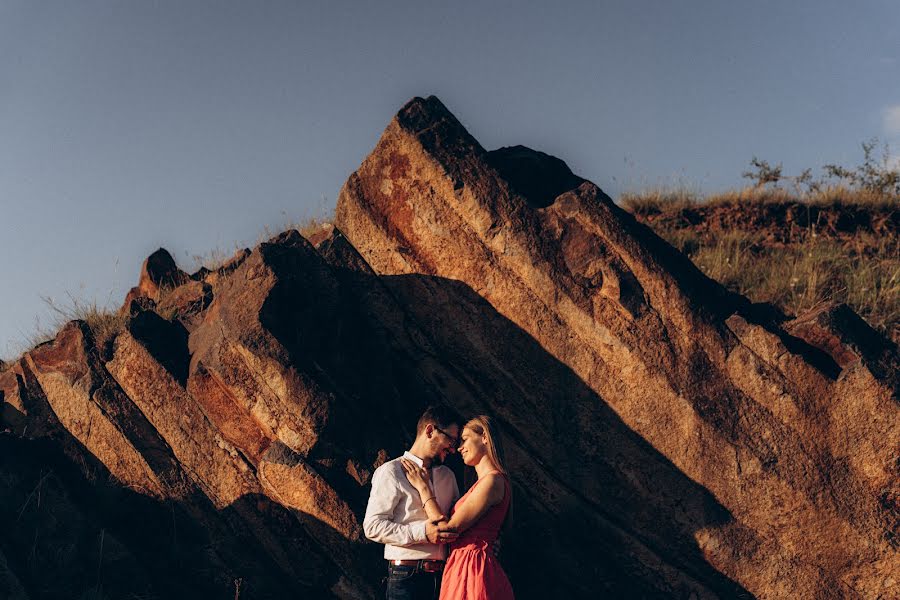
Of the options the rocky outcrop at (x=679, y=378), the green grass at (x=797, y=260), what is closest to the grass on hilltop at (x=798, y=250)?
the green grass at (x=797, y=260)

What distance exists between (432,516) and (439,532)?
4.3 inches

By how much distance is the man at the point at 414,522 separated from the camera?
17.0 feet

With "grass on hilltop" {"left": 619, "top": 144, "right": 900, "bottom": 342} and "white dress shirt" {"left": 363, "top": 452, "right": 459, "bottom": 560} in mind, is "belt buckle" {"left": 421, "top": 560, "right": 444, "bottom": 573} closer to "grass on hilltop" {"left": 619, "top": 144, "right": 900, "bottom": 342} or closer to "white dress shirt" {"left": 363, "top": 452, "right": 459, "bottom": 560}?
"white dress shirt" {"left": 363, "top": 452, "right": 459, "bottom": 560}

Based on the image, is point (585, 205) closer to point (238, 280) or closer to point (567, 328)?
point (567, 328)

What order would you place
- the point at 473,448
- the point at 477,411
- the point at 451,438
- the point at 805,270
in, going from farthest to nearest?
1. the point at 805,270
2. the point at 477,411
3. the point at 451,438
4. the point at 473,448

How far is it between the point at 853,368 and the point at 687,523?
5.91ft

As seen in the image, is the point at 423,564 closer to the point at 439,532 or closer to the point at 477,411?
the point at 439,532

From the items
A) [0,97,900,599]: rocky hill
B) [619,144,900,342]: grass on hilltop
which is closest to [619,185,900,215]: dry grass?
[619,144,900,342]: grass on hilltop

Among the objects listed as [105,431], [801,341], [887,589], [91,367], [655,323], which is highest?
[91,367]

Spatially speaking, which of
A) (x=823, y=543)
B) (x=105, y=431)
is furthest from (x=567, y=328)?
(x=105, y=431)

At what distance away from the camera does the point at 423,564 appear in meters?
5.33

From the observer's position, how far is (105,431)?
7.20 m

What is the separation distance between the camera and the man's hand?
5086 mm

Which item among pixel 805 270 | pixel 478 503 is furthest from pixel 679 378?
pixel 805 270
